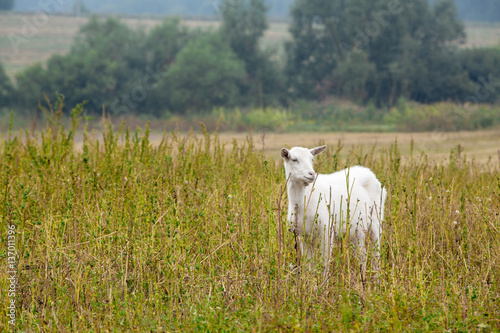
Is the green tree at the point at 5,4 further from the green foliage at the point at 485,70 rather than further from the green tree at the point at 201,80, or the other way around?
the green foliage at the point at 485,70

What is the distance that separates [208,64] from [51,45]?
2360cm

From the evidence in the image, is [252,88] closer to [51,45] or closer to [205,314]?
[51,45]

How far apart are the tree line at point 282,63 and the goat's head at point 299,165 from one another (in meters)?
32.8

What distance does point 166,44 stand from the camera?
4219 centimetres

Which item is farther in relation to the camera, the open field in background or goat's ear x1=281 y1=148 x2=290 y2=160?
the open field in background

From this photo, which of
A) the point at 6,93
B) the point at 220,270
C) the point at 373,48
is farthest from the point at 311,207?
the point at 373,48

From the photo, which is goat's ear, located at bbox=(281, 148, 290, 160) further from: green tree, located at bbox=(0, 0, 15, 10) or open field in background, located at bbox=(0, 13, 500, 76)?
green tree, located at bbox=(0, 0, 15, 10)

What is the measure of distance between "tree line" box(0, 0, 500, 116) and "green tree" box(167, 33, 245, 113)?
0.07 m

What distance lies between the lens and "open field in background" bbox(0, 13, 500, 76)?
52188 millimetres

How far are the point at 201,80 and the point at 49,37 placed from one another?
2674 centimetres

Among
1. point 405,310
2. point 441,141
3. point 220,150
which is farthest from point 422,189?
point 441,141

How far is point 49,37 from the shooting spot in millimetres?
56594

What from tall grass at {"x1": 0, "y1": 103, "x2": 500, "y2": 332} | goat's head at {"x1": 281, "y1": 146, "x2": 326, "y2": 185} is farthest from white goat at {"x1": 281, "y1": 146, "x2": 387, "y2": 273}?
tall grass at {"x1": 0, "y1": 103, "x2": 500, "y2": 332}

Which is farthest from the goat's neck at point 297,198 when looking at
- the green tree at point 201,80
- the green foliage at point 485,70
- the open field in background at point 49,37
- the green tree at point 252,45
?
the open field in background at point 49,37
